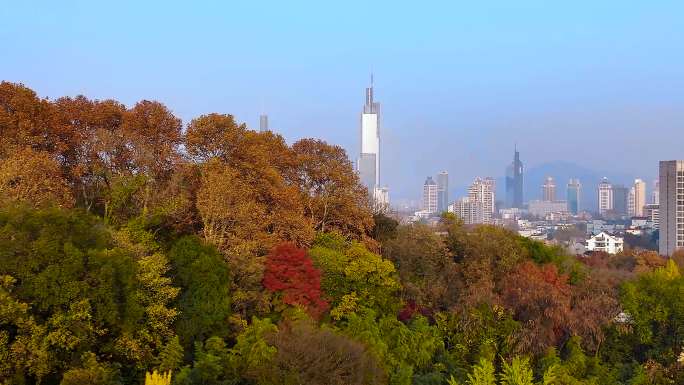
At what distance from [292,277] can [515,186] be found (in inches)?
5590

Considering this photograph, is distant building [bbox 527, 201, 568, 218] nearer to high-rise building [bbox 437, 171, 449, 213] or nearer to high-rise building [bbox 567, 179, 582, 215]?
high-rise building [bbox 567, 179, 582, 215]

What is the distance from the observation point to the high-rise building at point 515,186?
147250 mm

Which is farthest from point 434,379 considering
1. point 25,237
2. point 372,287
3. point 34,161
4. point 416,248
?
point 34,161

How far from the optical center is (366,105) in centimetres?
9562

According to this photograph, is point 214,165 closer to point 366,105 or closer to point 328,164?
A: point 328,164

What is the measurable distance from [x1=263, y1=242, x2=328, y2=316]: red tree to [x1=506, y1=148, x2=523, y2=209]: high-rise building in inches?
5404

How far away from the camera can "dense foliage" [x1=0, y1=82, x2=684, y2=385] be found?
373 inches

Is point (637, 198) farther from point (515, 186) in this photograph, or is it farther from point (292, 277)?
point (292, 277)

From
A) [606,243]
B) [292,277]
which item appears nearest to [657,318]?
[292,277]

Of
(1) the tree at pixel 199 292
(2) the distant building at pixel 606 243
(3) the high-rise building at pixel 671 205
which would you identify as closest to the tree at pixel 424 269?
(1) the tree at pixel 199 292

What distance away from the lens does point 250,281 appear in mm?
12828

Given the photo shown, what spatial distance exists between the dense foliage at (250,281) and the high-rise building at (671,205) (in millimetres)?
32101

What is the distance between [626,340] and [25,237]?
1331 centimetres

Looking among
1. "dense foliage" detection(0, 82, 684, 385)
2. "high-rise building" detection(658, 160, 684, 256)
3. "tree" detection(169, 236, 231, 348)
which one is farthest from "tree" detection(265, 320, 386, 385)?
"high-rise building" detection(658, 160, 684, 256)
